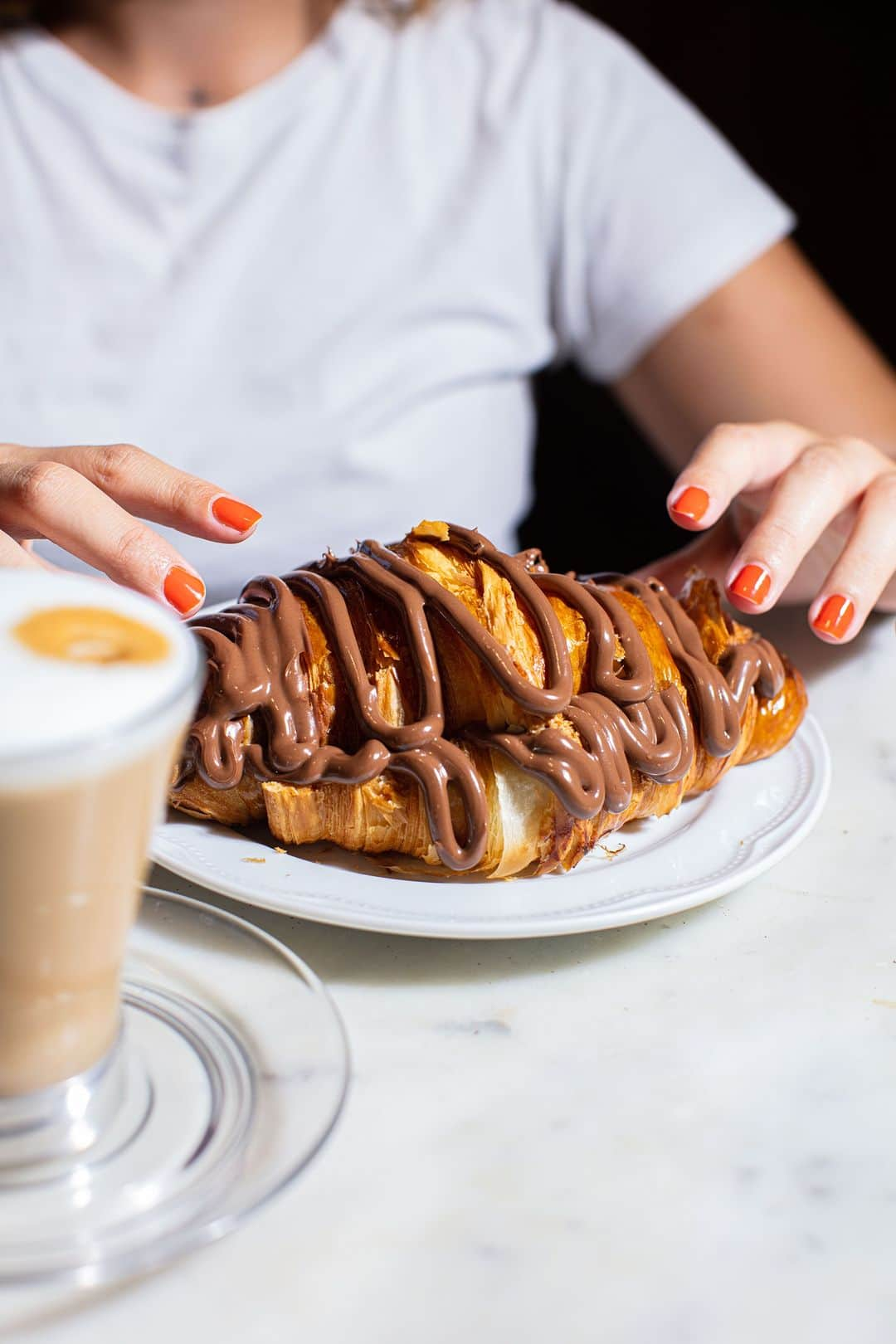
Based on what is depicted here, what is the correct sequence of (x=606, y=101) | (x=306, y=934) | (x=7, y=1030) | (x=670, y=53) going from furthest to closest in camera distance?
(x=670, y=53) < (x=606, y=101) < (x=306, y=934) < (x=7, y=1030)

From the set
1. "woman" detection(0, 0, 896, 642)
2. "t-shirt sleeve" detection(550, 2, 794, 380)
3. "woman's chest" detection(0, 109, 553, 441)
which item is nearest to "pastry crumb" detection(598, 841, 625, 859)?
"woman" detection(0, 0, 896, 642)

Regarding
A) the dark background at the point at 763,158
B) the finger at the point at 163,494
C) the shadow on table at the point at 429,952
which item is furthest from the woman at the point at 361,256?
the shadow on table at the point at 429,952

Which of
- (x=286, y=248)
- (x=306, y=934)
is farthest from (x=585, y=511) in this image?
(x=306, y=934)

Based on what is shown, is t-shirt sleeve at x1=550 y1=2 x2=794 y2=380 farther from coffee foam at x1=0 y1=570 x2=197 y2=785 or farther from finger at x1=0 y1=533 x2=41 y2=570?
coffee foam at x1=0 y1=570 x2=197 y2=785

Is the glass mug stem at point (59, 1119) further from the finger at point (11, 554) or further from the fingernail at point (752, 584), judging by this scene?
the fingernail at point (752, 584)

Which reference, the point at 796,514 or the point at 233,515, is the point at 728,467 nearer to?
the point at 796,514

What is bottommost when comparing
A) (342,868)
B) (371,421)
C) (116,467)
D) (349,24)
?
(371,421)

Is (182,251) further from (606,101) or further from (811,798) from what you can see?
(811,798)
